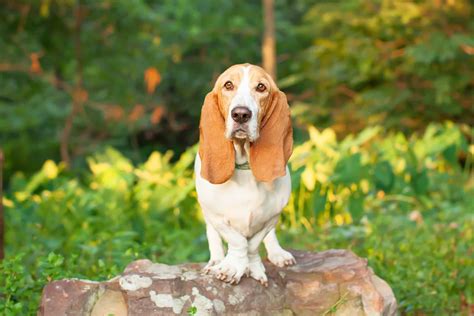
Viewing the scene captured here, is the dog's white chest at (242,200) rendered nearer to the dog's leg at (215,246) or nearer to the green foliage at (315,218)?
the dog's leg at (215,246)

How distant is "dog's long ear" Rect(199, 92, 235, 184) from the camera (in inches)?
129

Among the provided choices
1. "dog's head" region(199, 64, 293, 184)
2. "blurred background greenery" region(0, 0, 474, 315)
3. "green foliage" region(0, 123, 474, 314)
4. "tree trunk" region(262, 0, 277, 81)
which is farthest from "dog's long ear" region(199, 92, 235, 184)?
"tree trunk" region(262, 0, 277, 81)

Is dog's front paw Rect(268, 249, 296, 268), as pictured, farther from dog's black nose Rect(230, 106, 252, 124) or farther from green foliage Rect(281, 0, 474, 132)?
green foliage Rect(281, 0, 474, 132)

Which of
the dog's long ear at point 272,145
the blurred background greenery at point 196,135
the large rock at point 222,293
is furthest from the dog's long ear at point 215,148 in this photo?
the blurred background greenery at point 196,135

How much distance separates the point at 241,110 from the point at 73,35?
10365 millimetres

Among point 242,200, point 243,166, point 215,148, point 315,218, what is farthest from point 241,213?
point 315,218

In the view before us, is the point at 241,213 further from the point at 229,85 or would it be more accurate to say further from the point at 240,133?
the point at 229,85

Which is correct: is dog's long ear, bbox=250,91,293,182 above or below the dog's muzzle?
below

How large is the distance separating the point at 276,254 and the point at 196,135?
16.4m

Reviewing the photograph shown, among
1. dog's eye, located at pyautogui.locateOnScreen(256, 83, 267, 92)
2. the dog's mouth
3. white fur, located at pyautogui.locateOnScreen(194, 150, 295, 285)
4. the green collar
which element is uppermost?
dog's eye, located at pyautogui.locateOnScreen(256, 83, 267, 92)

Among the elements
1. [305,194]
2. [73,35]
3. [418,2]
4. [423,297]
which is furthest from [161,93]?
[423,297]

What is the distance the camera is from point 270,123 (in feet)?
10.8

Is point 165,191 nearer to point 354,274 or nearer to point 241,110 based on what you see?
point 354,274

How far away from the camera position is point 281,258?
3793 mm
